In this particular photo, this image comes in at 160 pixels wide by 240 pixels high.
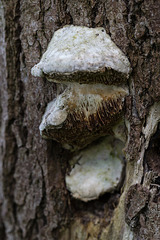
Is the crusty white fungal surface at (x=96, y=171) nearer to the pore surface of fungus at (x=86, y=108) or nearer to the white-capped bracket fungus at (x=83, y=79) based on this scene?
the white-capped bracket fungus at (x=83, y=79)

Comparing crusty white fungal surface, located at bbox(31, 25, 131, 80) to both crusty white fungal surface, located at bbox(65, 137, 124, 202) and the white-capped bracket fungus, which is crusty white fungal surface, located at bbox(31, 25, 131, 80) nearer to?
the white-capped bracket fungus

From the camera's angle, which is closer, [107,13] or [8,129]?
[107,13]

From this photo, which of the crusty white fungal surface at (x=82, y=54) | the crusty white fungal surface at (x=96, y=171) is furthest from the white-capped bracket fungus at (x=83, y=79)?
the crusty white fungal surface at (x=96, y=171)

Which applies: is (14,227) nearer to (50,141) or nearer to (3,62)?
(50,141)

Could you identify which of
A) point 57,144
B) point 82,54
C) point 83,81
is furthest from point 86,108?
point 57,144

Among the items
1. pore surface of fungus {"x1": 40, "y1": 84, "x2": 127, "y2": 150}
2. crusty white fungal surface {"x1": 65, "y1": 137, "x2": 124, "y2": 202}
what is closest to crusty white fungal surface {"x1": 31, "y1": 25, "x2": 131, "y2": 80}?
pore surface of fungus {"x1": 40, "y1": 84, "x2": 127, "y2": 150}

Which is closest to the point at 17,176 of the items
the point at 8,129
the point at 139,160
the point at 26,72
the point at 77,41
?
the point at 8,129
